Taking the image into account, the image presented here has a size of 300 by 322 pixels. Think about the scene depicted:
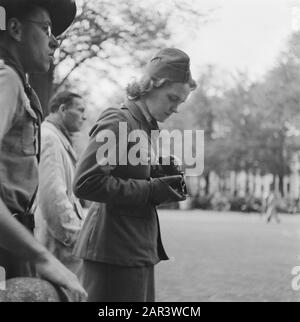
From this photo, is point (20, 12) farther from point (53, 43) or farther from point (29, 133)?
point (29, 133)

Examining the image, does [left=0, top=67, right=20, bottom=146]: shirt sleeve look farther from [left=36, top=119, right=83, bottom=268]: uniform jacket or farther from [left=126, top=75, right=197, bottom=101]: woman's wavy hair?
[left=36, top=119, right=83, bottom=268]: uniform jacket

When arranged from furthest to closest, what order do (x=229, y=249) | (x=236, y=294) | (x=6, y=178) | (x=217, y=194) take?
(x=217, y=194) → (x=229, y=249) → (x=236, y=294) → (x=6, y=178)

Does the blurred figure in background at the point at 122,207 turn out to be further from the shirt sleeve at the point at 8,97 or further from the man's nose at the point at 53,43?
the shirt sleeve at the point at 8,97

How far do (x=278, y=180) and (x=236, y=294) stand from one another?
1536 inches

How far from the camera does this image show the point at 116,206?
8.55 ft

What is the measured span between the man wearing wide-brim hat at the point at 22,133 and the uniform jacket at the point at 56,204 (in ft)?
6.32

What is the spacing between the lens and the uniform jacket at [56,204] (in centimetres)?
360

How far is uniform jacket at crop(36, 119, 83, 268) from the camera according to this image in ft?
11.8

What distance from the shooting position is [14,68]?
1.56 metres

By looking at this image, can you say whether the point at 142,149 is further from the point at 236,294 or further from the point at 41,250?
the point at 236,294

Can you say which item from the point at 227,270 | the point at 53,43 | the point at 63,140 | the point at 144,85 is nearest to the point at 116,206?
the point at 144,85

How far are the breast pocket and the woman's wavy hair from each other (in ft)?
3.85

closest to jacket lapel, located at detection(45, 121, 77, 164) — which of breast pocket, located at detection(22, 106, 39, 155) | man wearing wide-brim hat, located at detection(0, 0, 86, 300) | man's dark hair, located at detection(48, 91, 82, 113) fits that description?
man's dark hair, located at detection(48, 91, 82, 113)
